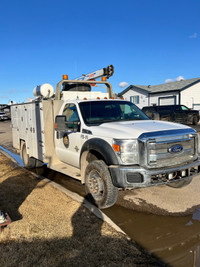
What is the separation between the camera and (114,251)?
286cm

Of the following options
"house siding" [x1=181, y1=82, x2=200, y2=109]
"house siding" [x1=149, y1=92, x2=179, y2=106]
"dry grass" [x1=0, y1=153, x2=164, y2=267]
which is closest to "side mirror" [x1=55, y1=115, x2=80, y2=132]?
"dry grass" [x1=0, y1=153, x2=164, y2=267]

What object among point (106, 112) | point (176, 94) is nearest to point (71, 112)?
point (106, 112)

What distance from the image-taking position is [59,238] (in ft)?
10.3

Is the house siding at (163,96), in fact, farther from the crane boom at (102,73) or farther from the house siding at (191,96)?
the crane boom at (102,73)

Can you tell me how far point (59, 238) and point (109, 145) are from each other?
5.18 ft

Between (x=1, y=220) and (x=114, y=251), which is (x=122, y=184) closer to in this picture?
(x=114, y=251)

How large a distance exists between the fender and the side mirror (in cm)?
68

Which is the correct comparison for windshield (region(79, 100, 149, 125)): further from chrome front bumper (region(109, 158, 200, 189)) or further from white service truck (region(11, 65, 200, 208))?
chrome front bumper (region(109, 158, 200, 189))

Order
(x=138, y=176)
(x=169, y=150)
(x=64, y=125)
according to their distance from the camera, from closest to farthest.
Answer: (x=138, y=176)
(x=169, y=150)
(x=64, y=125)

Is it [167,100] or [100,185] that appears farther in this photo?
[167,100]

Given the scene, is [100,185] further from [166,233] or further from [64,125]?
[64,125]

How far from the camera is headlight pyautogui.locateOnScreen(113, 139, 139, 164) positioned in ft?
12.2

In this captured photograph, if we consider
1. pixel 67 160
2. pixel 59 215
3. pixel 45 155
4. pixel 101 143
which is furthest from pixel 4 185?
pixel 101 143

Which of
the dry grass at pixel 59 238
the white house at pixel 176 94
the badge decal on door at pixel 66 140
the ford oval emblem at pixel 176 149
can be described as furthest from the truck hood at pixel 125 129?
the white house at pixel 176 94
